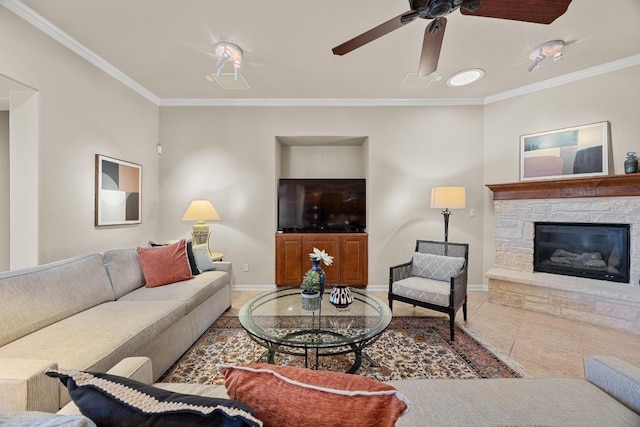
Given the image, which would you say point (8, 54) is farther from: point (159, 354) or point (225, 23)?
point (159, 354)

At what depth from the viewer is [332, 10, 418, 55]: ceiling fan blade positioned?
5.38ft

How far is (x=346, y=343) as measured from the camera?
1644 mm

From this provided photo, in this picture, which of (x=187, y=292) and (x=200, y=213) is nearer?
(x=187, y=292)

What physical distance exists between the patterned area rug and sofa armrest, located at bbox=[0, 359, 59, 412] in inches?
34.1

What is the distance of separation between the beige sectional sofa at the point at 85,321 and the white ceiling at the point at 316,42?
209 cm

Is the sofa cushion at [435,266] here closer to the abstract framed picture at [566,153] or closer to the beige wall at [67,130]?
the abstract framed picture at [566,153]

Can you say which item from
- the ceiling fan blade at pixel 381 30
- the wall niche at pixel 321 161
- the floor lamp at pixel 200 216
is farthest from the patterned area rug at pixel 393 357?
the wall niche at pixel 321 161

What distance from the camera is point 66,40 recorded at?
2.55 m

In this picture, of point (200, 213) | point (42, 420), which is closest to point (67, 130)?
point (200, 213)

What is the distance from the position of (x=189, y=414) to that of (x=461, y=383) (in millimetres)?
1179

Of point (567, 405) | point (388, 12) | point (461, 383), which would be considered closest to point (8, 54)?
point (388, 12)

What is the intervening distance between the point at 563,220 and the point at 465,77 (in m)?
2.12

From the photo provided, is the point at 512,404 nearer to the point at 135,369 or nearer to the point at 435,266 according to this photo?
the point at 135,369

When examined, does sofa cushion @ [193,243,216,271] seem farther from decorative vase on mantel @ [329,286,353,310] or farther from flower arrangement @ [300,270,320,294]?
decorative vase on mantel @ [329,286,353,310]
